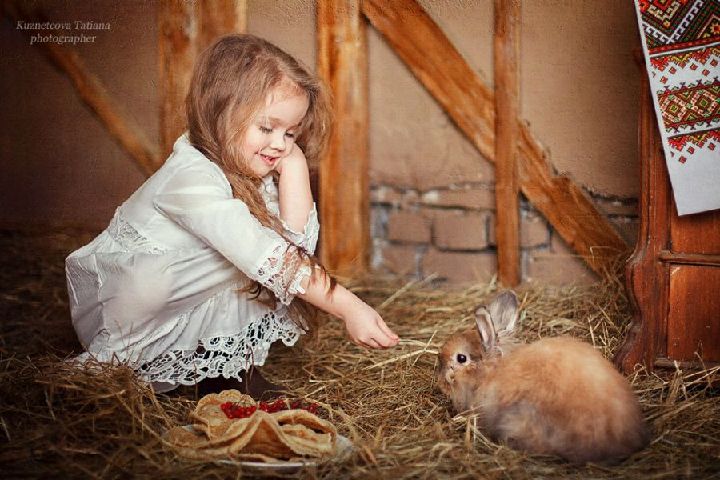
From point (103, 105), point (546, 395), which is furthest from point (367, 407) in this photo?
point (103, 105)

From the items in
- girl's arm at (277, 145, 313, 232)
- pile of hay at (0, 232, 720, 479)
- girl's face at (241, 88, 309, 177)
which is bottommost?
pile of hay at (0, 232, 720, 479)

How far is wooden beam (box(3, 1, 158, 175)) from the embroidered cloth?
2.72 m

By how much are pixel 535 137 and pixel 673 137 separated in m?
1.30

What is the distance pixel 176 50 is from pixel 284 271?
6.62 feet

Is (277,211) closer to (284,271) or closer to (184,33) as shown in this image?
(284,271)

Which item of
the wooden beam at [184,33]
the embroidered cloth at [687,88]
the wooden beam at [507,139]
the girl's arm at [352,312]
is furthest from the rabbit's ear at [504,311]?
the wooden beam at [184,33]

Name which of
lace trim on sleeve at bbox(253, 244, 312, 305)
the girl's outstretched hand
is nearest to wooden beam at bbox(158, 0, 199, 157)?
lace trim on sleeve at bbox(253, 244, 312, 305)

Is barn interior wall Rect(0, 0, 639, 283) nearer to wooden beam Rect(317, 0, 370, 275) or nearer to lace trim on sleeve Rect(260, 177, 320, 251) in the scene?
wooden beam Rect(317, 0, 370, 275)

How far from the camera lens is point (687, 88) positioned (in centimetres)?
285

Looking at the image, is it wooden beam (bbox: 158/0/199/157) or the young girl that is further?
wooden beam (bbox: 158/0/199/157)

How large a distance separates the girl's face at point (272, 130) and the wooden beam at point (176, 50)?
50.6 inches

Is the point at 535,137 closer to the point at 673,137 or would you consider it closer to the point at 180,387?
the point at 673,137

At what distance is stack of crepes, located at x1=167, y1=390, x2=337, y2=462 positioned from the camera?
236cm

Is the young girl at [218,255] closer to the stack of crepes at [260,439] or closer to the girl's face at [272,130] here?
the girl's face at [272,130]
